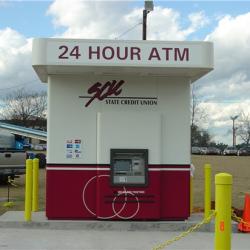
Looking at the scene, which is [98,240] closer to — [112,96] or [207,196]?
[207,196]

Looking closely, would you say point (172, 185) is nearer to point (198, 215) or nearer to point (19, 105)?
point (198, 215)

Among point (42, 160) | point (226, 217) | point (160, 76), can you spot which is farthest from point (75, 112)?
point (42, 160)

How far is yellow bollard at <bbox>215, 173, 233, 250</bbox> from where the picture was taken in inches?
236

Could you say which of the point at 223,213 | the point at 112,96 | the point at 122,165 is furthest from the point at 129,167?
the point at 223,213

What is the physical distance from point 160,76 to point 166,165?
167cm

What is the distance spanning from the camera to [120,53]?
9.55 meters

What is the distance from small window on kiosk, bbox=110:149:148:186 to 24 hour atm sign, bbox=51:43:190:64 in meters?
1.72

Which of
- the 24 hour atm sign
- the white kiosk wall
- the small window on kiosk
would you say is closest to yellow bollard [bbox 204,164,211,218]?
the white kiosk wall

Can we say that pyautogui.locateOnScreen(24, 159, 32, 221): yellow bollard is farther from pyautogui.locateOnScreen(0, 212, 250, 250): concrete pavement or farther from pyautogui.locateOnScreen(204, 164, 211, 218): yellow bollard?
pyautogui.locateOnScreen(204, 164, 211, 218): yellow bollard

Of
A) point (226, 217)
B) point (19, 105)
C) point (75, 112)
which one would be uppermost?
point (19, 105)

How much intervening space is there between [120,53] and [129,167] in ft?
6.97

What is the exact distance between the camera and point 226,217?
239 inches

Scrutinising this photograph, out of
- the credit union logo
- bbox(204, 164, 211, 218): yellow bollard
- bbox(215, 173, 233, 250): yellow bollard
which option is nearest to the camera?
bbox(215, 173, 233, 250): yellow bollard

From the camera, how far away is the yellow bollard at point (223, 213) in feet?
19.7
